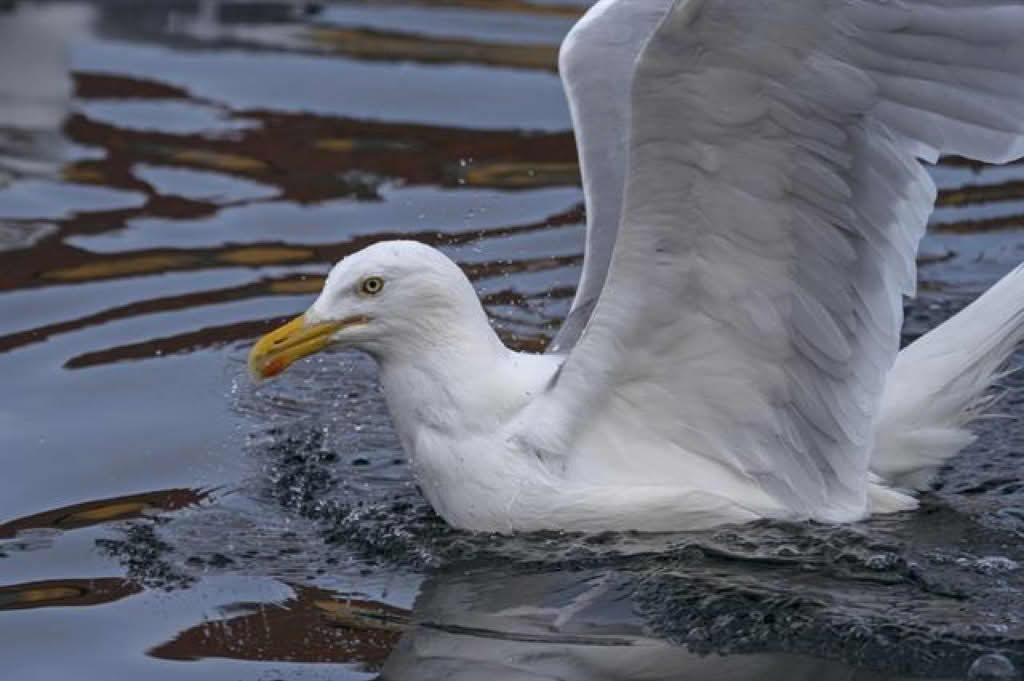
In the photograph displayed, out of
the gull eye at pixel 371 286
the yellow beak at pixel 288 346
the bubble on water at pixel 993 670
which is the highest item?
the gull eye at pixel 371 286

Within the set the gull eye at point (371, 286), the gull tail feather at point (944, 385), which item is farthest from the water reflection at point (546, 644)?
the gull tail feather at point (944, 385)

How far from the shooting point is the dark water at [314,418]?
6.13 metres

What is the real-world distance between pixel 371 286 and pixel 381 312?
82 millimetres

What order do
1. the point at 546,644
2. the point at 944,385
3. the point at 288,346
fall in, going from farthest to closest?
the point at 944,385 < the point at 288,346 < the point at 546,644

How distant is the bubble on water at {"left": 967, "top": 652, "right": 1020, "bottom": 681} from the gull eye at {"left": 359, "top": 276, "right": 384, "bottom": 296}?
6.85 feet

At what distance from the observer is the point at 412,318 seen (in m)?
6.91

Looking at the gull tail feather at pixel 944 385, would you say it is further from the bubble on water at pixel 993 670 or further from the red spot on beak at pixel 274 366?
the red spot on beak at pixel 274 366

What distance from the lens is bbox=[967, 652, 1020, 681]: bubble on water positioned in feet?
18.7

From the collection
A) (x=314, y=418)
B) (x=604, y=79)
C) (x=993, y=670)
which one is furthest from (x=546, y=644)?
(x=604, y=79)

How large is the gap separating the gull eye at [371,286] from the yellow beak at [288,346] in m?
0.11

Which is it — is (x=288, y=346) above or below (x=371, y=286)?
below

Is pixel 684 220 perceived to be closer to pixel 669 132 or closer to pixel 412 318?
pixel 669 132

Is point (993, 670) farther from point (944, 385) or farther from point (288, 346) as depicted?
point (288, 346)

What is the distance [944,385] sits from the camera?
7.07m
